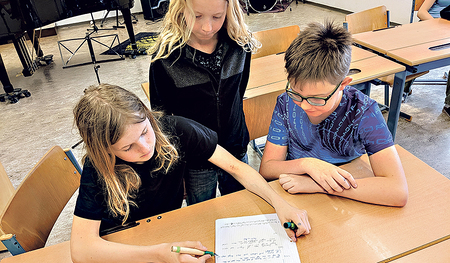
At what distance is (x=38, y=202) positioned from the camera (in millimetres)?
1190

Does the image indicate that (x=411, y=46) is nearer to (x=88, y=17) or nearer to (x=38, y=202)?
(x=38, y=202)

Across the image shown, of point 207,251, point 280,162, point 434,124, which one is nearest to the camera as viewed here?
point 207,251

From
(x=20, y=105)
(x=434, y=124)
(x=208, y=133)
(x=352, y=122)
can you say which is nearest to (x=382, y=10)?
(x=434, y=124)

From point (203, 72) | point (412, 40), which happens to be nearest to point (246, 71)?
point (203, 72)

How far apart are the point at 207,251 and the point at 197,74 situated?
27.8 inches

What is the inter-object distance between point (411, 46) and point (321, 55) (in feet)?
5.31

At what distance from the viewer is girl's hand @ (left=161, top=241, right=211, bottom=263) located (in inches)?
34.6

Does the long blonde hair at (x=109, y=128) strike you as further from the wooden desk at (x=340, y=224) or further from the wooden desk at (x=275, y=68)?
the wooden desk at (x=275, y=68)

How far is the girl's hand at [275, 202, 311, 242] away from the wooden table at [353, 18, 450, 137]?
1.55 m

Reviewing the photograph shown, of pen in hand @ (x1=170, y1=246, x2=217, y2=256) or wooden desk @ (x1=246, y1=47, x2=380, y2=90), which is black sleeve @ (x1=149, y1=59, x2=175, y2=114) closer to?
pen in hand @ (x1=170, y1=246, x2=217, y2=256)

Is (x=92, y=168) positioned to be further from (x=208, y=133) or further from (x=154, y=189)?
(x=208, y=133)

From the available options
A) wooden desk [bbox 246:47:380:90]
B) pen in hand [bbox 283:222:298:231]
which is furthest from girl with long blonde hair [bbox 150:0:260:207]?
wooden desk [bbox 246:47:380:90]

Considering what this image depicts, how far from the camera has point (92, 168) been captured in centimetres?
99

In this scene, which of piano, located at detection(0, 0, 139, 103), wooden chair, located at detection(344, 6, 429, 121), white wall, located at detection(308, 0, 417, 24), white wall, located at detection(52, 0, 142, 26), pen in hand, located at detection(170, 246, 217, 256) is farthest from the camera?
white wall, located at detection(52, 0, 142, 26)
